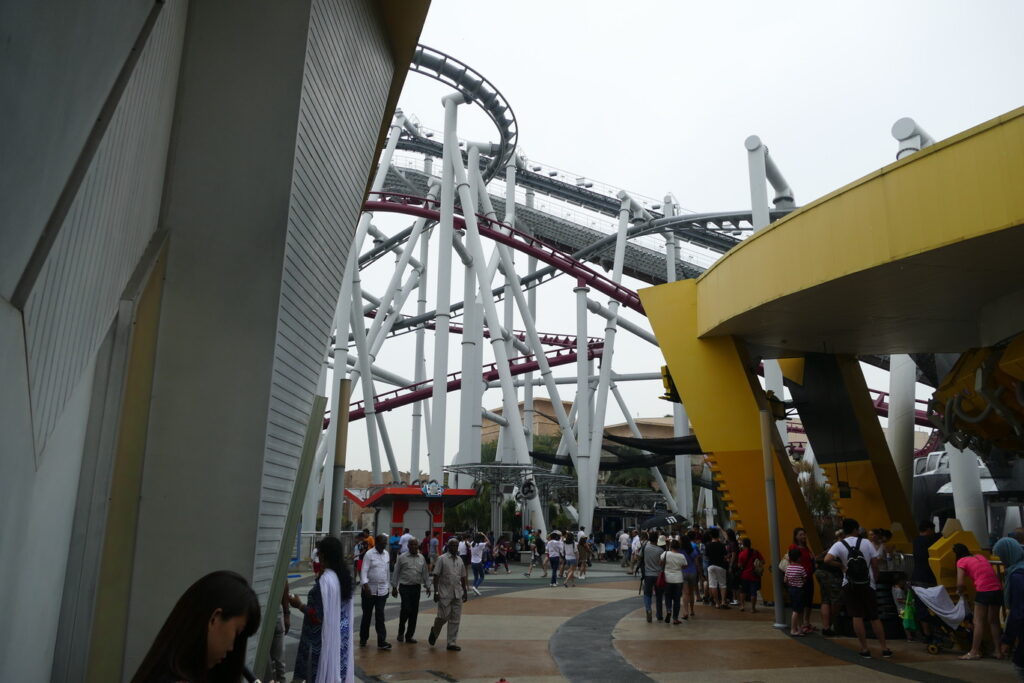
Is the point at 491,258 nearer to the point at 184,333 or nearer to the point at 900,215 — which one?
the point at 900,215

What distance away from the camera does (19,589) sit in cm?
320

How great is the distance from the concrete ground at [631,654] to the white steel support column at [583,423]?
10133mm

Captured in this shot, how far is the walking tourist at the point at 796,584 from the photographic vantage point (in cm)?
895

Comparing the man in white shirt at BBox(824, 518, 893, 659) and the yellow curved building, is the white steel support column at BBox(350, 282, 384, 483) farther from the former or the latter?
the man in white shirt at BBox(824, 518, 893, 659)


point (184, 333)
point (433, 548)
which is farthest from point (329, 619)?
point (433, 548)

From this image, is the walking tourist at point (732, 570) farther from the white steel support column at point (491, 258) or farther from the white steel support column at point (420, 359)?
the white steel support column at point (420, 359)

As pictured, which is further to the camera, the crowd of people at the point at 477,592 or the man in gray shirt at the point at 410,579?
the man in gray shirt at the point at 410,579

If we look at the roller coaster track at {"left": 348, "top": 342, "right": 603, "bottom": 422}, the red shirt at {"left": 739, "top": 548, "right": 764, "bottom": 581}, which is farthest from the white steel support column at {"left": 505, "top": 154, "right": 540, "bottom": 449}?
the red shirt at {"left": 739, "top": 548, "right": 764, "bottom": 581}

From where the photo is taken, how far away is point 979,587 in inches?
292

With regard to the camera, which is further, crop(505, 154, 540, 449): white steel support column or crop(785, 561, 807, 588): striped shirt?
crop(505, 154, 540, 449): white steel support column

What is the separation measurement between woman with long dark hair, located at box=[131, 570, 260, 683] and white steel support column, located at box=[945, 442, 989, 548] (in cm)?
1395

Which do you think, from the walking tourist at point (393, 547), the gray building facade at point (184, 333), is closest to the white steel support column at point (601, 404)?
the walking tourist at point (393, 547)

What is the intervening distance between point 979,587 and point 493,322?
49.7 ft

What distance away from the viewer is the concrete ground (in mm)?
6875
